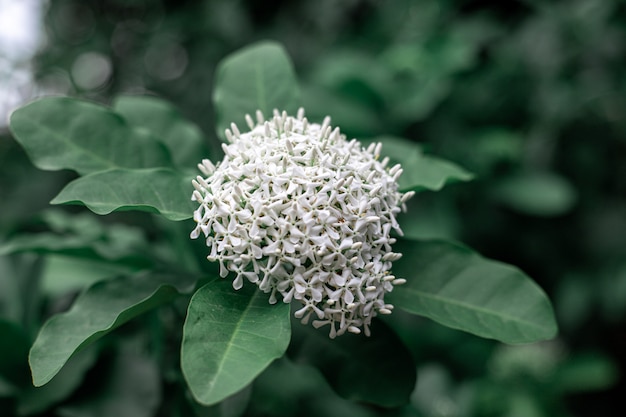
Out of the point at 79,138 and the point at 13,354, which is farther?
the point at 13,354

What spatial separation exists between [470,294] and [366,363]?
29 centimetres

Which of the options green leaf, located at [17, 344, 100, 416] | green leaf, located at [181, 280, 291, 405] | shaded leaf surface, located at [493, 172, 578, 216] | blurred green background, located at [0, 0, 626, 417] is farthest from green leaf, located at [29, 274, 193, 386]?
shaded leaf surface, located at [493, 172, 578, 216]

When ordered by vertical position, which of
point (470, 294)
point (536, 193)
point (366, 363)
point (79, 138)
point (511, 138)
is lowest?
point (536, 193)

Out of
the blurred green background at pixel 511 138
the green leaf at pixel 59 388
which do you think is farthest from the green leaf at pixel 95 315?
the blurred green background at pixel 511 138

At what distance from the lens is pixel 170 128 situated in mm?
1672

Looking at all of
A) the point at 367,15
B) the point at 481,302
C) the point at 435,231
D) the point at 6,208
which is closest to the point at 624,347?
the point at 435,231

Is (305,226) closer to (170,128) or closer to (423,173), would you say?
(423,173)

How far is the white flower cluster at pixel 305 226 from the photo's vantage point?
1.08m

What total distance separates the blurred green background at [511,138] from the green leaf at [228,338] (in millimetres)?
1522

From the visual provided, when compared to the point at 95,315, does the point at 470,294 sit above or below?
above

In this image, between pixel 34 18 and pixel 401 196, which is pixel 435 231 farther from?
pixel 34 18

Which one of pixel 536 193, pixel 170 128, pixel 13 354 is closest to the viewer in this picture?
pixel 13 354

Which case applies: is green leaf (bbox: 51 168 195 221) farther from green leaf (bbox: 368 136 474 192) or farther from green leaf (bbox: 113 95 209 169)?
green leaf (bbox: 368 136 474 192)

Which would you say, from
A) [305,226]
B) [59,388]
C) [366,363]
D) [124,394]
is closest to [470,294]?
[366,363]
